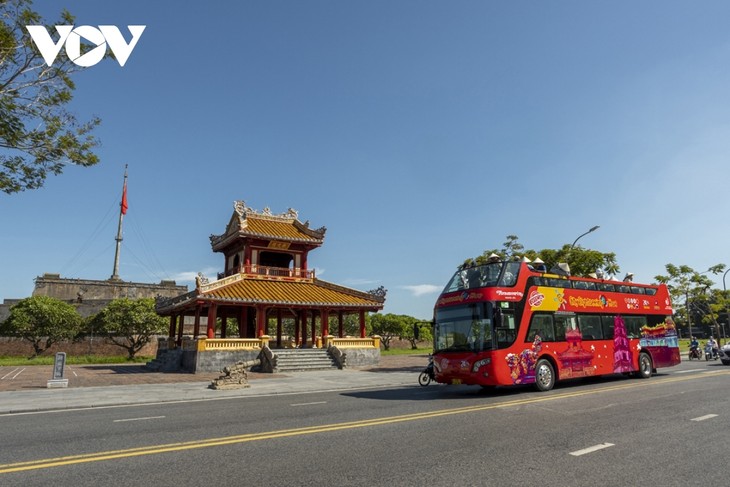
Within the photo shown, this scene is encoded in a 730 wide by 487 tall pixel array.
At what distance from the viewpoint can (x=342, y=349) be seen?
28.5m

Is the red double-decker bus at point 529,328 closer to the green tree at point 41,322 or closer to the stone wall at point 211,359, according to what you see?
the stone wall at point 211,359

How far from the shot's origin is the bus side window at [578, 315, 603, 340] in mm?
14953

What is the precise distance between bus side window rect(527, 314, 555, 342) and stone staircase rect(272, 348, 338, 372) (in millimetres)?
15284

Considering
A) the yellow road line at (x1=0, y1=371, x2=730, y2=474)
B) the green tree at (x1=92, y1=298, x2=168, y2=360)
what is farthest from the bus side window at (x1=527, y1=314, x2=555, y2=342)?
the green tree at (x1=92, y1=298, x2=168, y2=360)

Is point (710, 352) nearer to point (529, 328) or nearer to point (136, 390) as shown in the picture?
point (529, 328)

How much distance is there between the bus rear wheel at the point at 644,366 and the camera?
16938 mm

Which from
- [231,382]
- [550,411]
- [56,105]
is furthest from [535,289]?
[56,105]

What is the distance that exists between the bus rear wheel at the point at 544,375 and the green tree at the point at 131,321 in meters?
36.8

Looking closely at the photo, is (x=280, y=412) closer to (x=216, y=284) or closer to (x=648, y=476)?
(x=648, y=476)

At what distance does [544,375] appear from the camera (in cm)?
1344

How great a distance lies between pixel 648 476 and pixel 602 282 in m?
12.4

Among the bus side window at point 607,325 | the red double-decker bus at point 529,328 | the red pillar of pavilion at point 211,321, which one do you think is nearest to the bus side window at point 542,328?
the red double-decker bus at point 529,328

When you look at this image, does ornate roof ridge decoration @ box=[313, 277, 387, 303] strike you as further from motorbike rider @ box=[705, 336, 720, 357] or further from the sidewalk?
motorbike rider @ box=[705, 336, 720, 357]

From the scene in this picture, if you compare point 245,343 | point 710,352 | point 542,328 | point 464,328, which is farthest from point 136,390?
point 710,352
